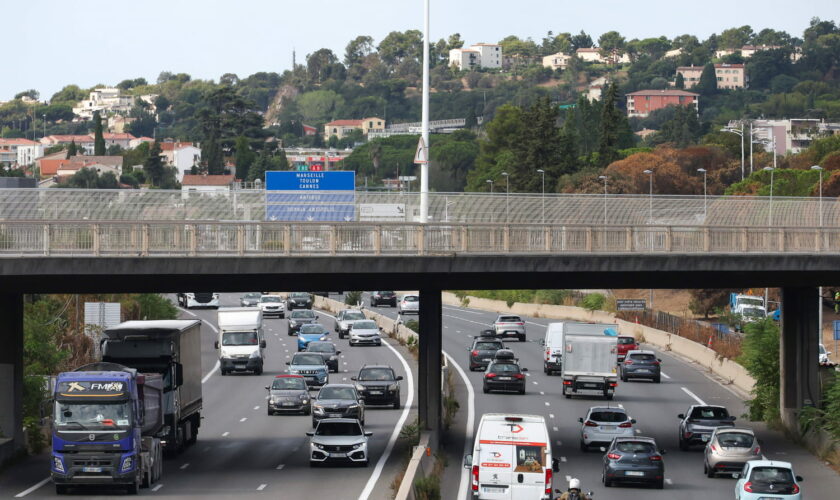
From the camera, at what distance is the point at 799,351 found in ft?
160

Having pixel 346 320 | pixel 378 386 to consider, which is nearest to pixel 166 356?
pixel 378 386

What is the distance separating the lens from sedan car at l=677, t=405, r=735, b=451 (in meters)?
46.0

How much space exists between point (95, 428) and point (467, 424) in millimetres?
19452

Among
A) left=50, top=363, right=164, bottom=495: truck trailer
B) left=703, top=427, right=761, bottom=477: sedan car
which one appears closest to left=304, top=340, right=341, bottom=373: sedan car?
left=703, top=427, right=761, bottom=477: sedan car

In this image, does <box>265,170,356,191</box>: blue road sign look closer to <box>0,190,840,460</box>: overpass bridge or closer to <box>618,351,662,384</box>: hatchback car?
<box>0,190,840,460</box>: overpass bridge

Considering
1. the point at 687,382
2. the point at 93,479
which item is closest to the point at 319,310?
the point at 687,382

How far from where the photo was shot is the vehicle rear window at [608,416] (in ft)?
148

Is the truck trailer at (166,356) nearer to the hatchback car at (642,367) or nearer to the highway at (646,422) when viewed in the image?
the highway at (646,422)

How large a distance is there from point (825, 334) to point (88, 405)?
2542 inches

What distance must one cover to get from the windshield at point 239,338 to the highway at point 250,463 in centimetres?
336

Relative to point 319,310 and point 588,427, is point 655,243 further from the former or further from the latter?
point 319,310

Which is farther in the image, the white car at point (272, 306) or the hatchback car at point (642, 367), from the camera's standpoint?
the white car at point (272, 306)

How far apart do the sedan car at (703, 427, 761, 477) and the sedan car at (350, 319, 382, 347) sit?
4585 cm

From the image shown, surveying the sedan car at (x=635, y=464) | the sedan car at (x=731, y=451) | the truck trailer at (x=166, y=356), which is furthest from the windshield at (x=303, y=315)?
the sedan car at (x=635, y=464)
